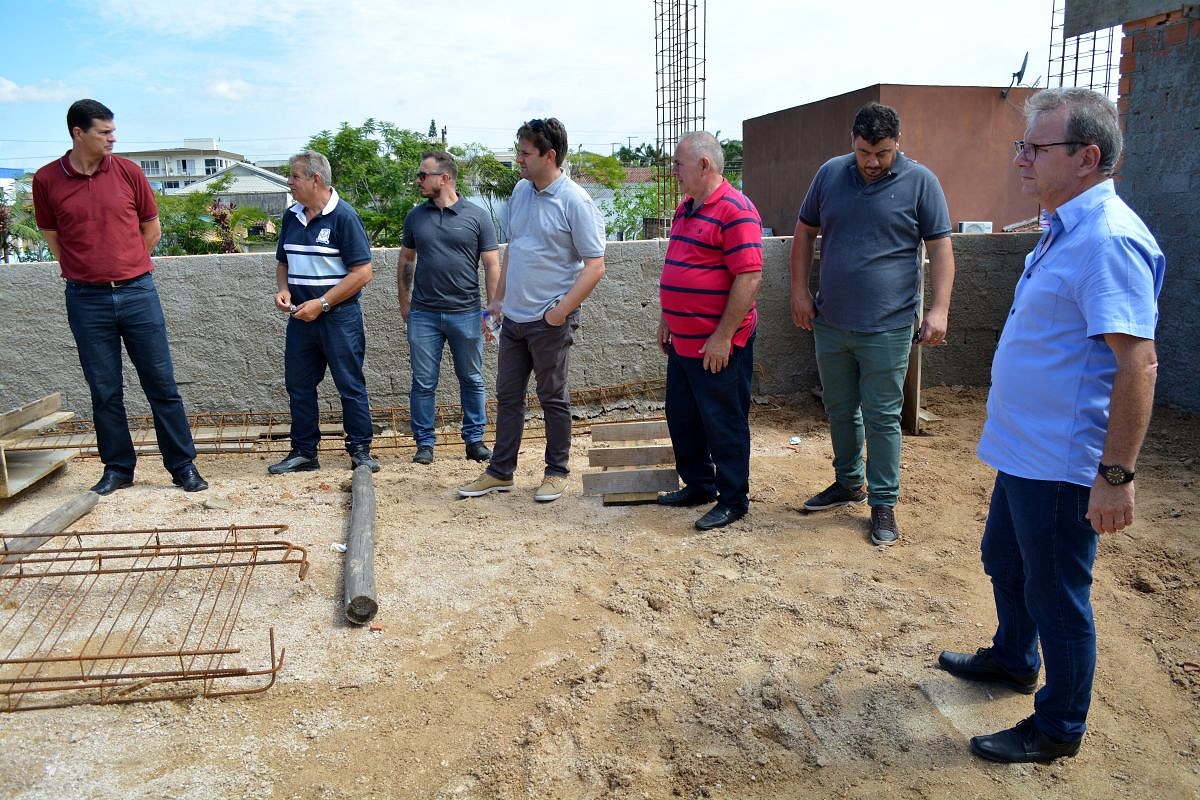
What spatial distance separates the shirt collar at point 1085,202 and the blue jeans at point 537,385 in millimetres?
2912

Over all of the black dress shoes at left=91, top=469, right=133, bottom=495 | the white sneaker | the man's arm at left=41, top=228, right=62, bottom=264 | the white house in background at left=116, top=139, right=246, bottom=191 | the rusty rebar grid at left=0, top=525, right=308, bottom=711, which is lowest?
the rusty rebar grid at left=0, top=525, right=308, bottom=711

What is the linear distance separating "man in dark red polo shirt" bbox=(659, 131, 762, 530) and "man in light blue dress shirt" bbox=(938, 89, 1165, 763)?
1.81 meters

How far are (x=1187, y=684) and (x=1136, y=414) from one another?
4.92ft

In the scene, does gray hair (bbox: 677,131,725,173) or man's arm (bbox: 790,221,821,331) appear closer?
gray hair (bbox: 677,131,725,173)

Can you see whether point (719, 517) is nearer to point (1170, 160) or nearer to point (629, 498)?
point (629, 498)

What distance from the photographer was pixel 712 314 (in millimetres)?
4480

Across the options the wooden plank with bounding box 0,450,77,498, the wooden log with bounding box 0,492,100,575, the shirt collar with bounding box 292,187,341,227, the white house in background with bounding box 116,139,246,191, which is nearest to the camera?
the wooden log with bounding box 0,492,100,575

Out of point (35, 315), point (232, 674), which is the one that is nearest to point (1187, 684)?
point (232, 674)

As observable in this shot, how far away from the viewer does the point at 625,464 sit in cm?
529

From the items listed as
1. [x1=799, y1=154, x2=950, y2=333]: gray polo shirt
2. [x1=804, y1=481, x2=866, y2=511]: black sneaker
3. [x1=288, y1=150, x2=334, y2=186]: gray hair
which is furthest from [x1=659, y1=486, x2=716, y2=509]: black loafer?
[x1=288, y1=150, x2=334, y2=186]: gray hair

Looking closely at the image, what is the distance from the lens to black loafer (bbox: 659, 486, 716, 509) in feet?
16.5

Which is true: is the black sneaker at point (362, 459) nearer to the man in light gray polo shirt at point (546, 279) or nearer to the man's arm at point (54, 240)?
the man in light gray polo shirt at point (546, 279)

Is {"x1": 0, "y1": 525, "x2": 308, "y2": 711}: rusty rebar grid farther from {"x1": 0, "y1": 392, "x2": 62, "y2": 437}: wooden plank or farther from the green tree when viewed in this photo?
the green tree

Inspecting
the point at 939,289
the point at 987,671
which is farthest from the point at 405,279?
the point at 987,671
